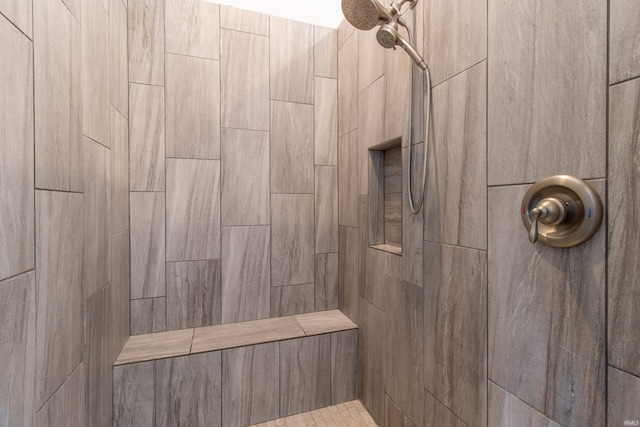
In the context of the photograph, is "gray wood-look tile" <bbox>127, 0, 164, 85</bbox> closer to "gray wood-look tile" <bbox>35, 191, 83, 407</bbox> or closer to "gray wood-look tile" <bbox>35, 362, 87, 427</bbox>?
"gray wood-look tile" <bbox>35, 191, 83, 407</bbox>

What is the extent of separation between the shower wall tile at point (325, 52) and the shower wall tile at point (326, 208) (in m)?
0.73

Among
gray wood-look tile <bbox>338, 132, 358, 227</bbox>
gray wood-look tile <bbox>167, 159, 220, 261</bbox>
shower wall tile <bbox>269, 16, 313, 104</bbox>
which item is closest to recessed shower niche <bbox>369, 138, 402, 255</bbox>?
gray wood-look tile <bbox>338, 132, 358, 227</bbox>

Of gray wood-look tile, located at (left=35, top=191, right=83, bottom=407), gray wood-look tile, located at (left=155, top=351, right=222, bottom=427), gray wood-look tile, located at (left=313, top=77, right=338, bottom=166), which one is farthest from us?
gray wood-look tile, located at (left=313, top=77, right=338, bottom=166)

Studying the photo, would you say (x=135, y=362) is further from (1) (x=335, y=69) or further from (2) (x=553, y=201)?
(1) (x=335, y=69)

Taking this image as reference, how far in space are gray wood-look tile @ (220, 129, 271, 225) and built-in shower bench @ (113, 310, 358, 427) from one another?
76 cm

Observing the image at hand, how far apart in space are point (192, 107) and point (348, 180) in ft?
3.79

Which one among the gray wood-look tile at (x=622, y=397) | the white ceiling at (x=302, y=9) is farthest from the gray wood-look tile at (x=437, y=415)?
the white ceiling at (x=302, y=9)

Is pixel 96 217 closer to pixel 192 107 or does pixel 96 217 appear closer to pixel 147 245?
pixel 147 245

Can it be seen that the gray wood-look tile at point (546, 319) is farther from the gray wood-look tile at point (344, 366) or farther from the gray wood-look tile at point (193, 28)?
the gray wood-look tile at point (193, 28)

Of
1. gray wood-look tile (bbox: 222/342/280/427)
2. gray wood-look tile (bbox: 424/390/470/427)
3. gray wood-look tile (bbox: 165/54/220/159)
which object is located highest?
gray wood-look tile (bbox: 165/54/220/159)

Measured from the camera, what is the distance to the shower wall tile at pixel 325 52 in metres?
2.13

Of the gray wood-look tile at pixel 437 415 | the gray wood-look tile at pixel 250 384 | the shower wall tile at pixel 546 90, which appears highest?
the shower wall tile at pixel 546 90

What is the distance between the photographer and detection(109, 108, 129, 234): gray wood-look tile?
4.83 feet

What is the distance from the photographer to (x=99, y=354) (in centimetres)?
A: 124
